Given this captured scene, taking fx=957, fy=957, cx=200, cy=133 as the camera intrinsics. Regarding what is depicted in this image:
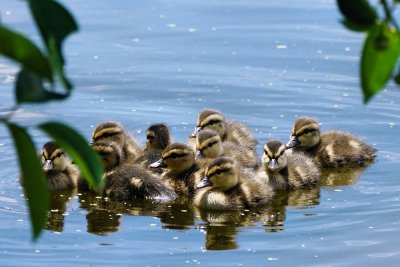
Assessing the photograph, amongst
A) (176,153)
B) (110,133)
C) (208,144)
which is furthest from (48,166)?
(208,144)

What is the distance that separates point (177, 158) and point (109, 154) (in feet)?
1.52

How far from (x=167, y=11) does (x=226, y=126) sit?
3.40 metres

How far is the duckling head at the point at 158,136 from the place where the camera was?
263 inches

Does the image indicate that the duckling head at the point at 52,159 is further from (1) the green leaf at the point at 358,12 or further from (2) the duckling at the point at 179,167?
(1) the green leaf at the point at 358,12

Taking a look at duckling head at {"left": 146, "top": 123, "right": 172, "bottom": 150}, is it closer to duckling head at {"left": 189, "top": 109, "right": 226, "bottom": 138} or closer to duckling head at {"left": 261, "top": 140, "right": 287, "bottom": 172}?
duckling head at {"left": 189, "top": 109, "right": 226, "bottom": 138}

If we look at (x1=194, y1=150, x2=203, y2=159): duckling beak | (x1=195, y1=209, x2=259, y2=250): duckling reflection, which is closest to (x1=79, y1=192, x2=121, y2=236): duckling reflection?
(x1=195, y1=209, x2=259, y2=250): duckling reflection

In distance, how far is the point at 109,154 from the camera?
6.41m

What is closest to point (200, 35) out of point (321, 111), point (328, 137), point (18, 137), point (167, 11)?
point (167, 11)

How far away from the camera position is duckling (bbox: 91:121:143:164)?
6.69m

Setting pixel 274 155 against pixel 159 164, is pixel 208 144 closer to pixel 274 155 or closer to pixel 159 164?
pixel 159 164

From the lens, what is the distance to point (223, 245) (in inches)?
215

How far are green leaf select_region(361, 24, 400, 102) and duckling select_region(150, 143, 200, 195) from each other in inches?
215

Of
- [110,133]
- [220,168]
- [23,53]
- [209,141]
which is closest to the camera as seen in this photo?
[23,53]

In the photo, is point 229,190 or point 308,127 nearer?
point 229,190
